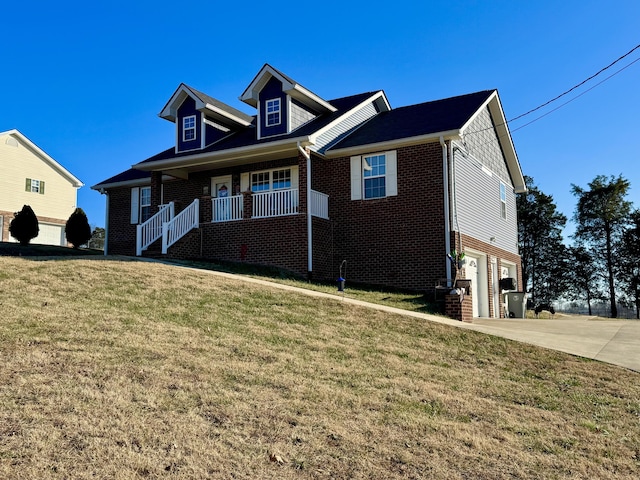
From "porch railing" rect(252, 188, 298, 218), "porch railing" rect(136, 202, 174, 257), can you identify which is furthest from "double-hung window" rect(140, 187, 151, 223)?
"porch railing" rect(252, 188, 298, 218)

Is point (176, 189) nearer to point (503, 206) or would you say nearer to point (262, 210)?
point (262, 210)

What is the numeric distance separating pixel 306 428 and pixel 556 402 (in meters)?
3.55

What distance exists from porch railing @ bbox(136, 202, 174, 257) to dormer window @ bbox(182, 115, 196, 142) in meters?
2.99

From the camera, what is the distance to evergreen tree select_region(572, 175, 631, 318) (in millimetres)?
39000

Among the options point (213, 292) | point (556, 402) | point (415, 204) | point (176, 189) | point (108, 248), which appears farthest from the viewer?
point (108, 248)

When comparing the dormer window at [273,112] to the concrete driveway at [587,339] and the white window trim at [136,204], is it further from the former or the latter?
the concrete driveway at [587,339]

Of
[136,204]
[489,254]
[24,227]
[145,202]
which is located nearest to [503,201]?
[489,254]

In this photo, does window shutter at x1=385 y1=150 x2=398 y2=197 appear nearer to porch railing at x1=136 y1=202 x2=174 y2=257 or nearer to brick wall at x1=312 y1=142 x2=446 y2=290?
brick wall at x1=312 y1=142 x2=446 y2=290

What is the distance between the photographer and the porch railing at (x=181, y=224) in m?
19.2

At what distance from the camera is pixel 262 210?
18.8 metres

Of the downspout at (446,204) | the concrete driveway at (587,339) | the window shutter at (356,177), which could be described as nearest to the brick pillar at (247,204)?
the window shutter at (356,177)

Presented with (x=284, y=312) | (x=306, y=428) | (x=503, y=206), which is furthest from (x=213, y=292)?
(x=503, y=206)

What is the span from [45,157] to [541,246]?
3288cm

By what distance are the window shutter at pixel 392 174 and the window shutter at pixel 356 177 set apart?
3.13 ft
